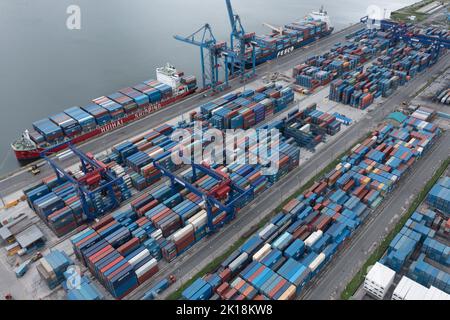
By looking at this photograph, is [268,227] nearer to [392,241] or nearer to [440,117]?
[392,241]

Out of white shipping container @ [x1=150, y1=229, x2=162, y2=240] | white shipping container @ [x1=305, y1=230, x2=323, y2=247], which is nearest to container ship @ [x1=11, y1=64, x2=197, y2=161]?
white shipping container @ [x1=150, y1=229, x2=162, y2=240]

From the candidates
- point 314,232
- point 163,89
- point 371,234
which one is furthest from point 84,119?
point 371,234

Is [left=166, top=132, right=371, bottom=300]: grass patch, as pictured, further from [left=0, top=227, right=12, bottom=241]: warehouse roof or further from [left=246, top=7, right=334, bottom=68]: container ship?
[left=246, top=7, right=334, bottom=68]: container ship

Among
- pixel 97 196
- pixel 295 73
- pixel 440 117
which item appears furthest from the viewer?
pixel 295 73

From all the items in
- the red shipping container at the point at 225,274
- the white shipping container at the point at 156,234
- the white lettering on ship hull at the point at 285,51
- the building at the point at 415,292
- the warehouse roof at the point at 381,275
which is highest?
the white lettering on ship hull at the point at 285,51

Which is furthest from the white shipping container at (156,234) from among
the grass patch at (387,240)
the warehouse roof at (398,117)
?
the warehouse roof at (398,117)

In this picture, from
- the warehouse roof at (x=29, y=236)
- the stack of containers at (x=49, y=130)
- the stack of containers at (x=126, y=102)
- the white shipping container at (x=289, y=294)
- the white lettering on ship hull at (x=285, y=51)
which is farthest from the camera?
the white lettering on ship hull at (x=285, y=51)

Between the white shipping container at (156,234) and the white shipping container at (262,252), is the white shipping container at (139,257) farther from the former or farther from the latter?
the white shipping container at (262,252)

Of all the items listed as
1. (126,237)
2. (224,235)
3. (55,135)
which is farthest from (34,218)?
(224,235)
